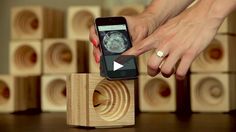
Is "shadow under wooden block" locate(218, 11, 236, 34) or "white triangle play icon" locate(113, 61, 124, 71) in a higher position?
"shadow under wooden block" locate(218, 11, 236, 34)

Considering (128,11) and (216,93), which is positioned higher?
(128,11)

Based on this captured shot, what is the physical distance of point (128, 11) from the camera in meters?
1.65

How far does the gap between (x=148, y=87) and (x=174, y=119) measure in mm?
315

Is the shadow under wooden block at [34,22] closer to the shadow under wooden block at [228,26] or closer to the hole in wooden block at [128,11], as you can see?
the hole in wooden block at [128,11]

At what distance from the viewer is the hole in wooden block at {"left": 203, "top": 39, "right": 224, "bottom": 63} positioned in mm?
1583

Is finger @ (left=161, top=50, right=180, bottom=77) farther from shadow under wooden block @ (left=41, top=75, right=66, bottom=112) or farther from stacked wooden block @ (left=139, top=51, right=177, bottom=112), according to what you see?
shadow under wooden block @ (left=41, top=75, right=66, bottom=112)

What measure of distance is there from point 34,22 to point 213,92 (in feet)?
2.04

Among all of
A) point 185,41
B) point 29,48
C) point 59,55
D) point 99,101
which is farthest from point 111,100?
point 29,48

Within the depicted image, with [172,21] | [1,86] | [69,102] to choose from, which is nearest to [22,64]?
[1,86]

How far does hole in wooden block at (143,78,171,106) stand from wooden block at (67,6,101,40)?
26 cm

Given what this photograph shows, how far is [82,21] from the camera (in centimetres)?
174

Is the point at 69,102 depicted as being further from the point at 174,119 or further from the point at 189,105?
the point at 189,105

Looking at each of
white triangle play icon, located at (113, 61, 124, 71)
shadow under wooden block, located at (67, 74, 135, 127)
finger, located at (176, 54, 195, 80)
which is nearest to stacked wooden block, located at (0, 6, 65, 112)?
shadow under wooden block, located at (67, 74, 135, 127)

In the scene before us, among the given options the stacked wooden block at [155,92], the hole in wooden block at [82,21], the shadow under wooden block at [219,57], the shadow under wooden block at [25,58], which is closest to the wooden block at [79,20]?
the hole in wooden block at [82,21]
